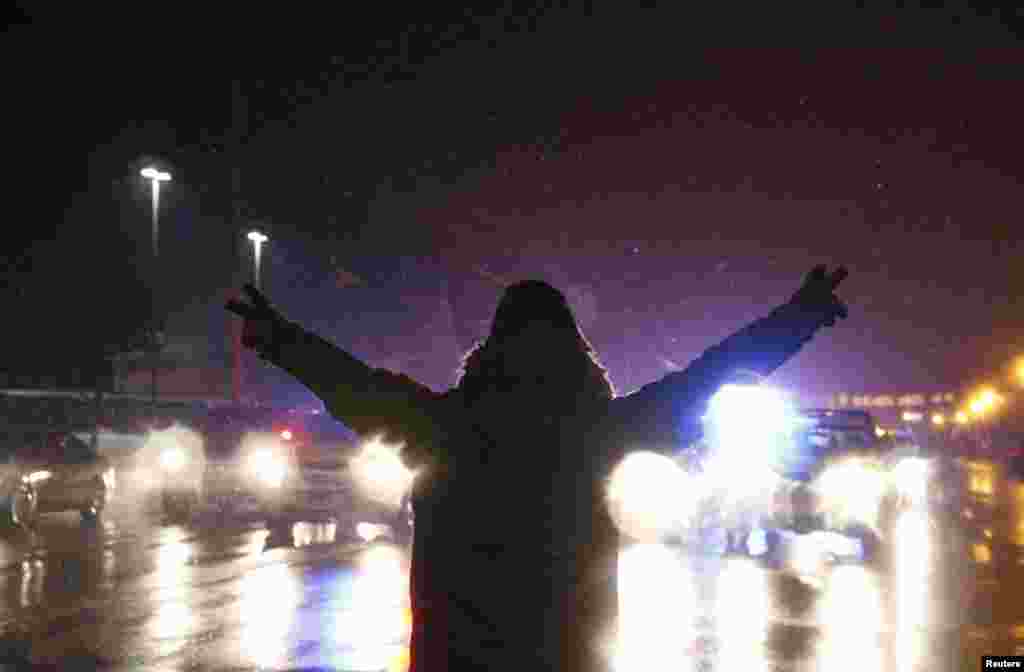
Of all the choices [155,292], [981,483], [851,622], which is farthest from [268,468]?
[981,483]

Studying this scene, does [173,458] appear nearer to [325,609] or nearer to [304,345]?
[325,609]

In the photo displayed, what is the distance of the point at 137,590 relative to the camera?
480 inches

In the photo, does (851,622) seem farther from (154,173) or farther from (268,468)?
(154,173)

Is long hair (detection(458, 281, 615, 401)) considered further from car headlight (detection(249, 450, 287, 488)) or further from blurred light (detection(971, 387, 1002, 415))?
blurred light (detection(971, 387, 1002, 415))

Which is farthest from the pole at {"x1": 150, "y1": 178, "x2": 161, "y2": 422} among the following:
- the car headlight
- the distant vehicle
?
the distant vehicle

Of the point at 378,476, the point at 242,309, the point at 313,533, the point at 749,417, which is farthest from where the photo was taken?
the point at 378,476

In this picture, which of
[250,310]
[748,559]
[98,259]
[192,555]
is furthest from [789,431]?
[98,259]

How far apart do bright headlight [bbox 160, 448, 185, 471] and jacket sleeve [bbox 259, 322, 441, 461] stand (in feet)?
64.2

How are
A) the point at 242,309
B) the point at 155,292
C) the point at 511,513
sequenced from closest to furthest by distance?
A: the point at 511,513
the point at 242,309
the point at 155,292

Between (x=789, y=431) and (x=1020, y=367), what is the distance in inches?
2659

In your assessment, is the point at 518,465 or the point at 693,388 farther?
the point at 693,388

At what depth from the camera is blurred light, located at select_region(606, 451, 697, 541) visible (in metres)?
20.3

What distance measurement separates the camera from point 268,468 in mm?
22922

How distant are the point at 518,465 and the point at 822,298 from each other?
114cm
